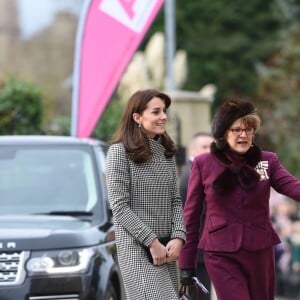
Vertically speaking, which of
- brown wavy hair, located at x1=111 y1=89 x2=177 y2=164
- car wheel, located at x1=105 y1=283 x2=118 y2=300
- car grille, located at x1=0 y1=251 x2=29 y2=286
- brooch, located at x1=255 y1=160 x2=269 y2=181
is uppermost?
brown wavy hair, located at x1=111 y1=89 x2=177 y2=164

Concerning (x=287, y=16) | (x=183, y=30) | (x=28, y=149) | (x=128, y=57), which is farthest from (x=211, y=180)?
(x=183, y=30)

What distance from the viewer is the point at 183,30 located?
2019 inches

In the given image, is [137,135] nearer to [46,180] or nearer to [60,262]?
[60,262]

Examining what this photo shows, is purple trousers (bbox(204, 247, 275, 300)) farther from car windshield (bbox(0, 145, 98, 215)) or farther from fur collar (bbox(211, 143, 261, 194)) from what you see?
car windshield (bbox(0, 145, 98, 215))

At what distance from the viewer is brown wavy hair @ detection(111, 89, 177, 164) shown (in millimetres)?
6652

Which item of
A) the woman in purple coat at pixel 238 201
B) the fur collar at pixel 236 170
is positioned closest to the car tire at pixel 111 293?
the woman in purple coat at pixel 238 201

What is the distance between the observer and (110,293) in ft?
26.4

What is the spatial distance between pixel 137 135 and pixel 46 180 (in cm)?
228

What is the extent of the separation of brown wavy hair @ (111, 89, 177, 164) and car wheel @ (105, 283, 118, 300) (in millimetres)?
1502

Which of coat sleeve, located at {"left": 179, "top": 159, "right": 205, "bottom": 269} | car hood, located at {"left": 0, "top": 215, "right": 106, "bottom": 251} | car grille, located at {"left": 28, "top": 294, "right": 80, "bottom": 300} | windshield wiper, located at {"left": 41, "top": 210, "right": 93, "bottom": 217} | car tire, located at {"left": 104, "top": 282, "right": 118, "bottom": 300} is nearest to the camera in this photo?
coat sleeve, located at {"left": 179, "top": 159, "right": 205, "bottom": 269}

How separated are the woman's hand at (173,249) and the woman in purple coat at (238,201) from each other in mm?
170

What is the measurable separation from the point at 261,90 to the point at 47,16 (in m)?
19.3

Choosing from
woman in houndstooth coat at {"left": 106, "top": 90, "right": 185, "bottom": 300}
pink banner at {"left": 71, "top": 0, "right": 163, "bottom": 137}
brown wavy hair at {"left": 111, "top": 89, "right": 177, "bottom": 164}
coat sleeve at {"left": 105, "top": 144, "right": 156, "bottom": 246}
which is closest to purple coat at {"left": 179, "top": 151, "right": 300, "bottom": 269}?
woman in houndstooth coat at {"left": 106, "top": 90, "right": 185, "bottom": 300}

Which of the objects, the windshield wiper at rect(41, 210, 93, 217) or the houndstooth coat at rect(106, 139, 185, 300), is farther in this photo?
the windshield wiper at rect(41, 210, 93, 217)
